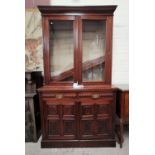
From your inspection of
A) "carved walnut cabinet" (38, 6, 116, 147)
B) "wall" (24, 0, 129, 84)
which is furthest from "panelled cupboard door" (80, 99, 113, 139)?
"wall" (24, 0, 129, 84)

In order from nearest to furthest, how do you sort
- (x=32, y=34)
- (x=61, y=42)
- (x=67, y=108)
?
(x=67, y=108) < (x=61, y=42) < (x=32, y=34)

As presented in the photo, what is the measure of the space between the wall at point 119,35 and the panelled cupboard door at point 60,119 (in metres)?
0.85

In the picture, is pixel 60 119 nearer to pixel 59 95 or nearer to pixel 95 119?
pixel 59 95

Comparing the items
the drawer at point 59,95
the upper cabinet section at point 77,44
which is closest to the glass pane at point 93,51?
the upper cabinet section at point 77,44

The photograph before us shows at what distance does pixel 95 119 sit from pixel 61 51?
3.54 ft

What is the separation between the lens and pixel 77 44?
7.53 feet

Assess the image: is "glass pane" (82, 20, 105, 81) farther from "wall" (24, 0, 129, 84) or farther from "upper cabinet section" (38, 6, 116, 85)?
"wall" (24, 0, 129, 84)

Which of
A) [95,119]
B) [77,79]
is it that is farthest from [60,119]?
[77,79]

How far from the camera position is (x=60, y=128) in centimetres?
229

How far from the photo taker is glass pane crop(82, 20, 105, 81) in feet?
7.73

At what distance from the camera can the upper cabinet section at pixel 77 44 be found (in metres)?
2.25
